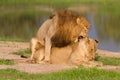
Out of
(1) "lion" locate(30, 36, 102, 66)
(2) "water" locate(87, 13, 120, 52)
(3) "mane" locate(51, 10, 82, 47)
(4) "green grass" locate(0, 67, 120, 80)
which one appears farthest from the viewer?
(2) "water" locate(87, 13, 120, 52)

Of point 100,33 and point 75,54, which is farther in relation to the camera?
point 100,33

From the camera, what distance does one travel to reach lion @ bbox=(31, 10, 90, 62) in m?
12.3

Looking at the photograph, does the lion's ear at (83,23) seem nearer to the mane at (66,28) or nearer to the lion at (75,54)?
the mane at (66,28)

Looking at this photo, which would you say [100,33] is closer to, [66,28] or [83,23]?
[83,23]

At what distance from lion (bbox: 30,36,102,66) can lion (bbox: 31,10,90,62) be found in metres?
0.16

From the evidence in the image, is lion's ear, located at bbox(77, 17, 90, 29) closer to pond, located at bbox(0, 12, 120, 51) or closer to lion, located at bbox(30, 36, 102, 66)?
lion, located at bbox(30, 36, 102, 66)

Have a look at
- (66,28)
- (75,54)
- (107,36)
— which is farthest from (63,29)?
(107,36)

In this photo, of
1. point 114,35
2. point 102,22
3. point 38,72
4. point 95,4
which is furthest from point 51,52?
point 95,4

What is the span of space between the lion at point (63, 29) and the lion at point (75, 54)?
160 millimetres

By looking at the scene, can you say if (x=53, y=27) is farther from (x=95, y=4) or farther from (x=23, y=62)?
(x=95, y=4)

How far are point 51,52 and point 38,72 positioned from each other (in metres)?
1.75

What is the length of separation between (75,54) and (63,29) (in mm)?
783

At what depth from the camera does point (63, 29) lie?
40.4 ft

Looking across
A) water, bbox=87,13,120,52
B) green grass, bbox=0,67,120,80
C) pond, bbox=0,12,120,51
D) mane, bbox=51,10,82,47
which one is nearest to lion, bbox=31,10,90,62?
mane, bbox=51,10,82,47
